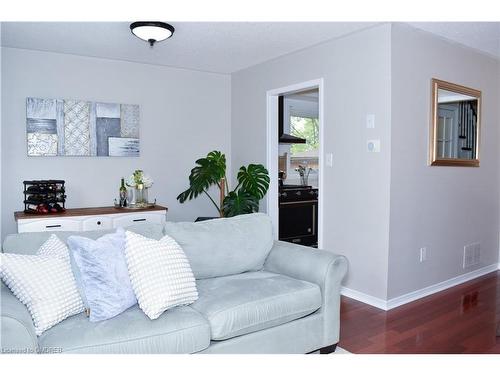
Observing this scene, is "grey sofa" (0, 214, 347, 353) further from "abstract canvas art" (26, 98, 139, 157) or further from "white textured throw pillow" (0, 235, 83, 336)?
"abstract canvas art" (26, 98, 139, 157)

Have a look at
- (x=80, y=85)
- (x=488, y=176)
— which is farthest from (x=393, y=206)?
(x=80, y=85)

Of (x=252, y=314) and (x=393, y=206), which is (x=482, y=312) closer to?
(x=393, y=206)

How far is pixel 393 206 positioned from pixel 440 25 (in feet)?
5.13

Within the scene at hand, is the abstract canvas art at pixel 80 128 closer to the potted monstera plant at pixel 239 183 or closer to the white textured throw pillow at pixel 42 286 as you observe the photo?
the potted monstera plant at pixel 239 183

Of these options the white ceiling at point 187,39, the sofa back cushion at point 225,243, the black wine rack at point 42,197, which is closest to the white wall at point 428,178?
the white ceiling at point 187,39

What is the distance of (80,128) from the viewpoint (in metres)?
4.53

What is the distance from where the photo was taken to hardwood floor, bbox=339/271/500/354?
2793 mm

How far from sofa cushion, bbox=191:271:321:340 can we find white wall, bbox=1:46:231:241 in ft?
8.31

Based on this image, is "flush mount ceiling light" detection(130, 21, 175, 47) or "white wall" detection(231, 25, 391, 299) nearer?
"flush mount ceiling light" detection(130, 21, 175, 47)

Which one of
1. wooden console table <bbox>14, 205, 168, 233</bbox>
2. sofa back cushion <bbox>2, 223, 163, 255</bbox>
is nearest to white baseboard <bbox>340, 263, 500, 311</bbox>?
wooden console table <bbox>14, 205, 168, 233</bbox>

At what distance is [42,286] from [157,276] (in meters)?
0.55

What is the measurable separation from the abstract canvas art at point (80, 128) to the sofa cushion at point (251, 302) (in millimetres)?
2576

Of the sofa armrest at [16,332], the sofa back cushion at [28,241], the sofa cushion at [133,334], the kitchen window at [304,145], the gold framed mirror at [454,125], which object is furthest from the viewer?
the kitchen window at [304,145]

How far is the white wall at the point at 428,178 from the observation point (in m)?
3.54
